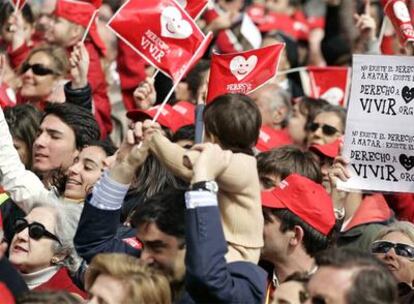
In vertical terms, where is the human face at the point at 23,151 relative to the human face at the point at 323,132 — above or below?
above

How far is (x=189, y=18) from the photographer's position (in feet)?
27.9

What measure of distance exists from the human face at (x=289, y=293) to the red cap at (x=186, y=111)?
11.2 feet

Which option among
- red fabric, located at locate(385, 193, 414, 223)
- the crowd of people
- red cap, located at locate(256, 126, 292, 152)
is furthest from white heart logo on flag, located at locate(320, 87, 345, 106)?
red fabric, located at locate(385, 193, 414, 223)

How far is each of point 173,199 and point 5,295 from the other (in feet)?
3.49

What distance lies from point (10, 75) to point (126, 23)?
8.97 ft

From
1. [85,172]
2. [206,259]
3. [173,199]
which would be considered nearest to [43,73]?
[85,172]

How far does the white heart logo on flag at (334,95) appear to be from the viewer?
38.6ft

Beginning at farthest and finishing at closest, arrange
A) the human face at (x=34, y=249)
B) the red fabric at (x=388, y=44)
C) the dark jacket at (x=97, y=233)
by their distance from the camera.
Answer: the red fabric at (x=388, y=44), the human face at (x=34, y=249), the dark jacket at (x=97, y=233)

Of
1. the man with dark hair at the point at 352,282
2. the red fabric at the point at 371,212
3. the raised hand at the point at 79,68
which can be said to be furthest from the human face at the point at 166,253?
the raised hand at the point at 79,68

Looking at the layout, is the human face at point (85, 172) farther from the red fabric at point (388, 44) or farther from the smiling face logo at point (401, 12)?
the red fabric at point (388, 44)

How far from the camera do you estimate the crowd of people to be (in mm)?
5574

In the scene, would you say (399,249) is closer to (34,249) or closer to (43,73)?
(34,249)

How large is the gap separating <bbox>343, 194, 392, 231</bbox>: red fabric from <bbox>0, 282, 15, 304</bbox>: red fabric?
349cm

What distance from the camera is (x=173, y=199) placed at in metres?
6.07
